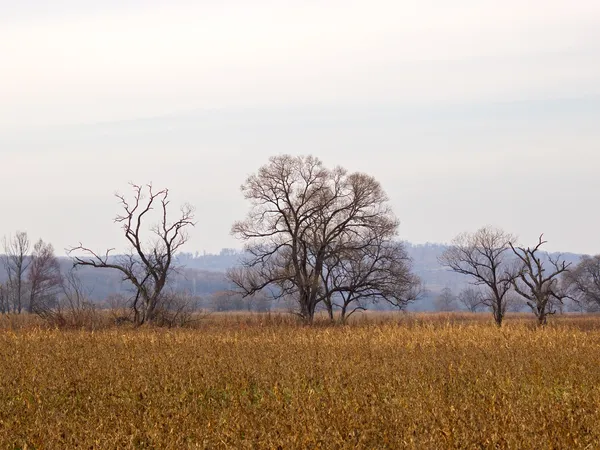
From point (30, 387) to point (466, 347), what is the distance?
9.77 metres

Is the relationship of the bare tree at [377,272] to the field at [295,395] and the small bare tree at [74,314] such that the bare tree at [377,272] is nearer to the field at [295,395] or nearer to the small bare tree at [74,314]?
the small bare tree at [74,314]

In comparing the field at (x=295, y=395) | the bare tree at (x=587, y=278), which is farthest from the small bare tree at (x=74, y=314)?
the bare tree at (x=587, y=278)

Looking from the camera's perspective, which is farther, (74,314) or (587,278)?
(587,278)

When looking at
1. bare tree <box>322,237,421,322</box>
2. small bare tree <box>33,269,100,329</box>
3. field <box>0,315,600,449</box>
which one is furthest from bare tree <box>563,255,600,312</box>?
field <box>0,315,600,449</box>

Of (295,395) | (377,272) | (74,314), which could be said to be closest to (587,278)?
(377,272)

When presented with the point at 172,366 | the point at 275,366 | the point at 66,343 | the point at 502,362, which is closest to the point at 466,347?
the point at 502,362

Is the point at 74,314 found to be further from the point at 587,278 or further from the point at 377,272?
the point at 587,278

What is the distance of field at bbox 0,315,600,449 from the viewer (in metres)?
7.62

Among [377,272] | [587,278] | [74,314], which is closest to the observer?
[74,314]

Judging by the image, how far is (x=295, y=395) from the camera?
32.9 feet

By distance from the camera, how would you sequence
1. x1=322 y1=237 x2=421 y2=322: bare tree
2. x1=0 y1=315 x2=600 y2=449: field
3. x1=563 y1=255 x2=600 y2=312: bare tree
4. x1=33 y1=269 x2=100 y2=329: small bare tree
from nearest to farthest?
x1=0 y1=315 x2=600 y2=449: field < x1=33 y1=269 x2=100 y2=329: small bare tree < x1=322 y1=237 x2=421 y2=322: bare tree < x1=563 y1=255 x2=600 y2=312: bare tree

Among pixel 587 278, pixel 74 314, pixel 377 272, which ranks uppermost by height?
pixel 587 278

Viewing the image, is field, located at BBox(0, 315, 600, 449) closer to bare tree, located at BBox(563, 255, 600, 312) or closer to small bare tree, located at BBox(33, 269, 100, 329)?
small bare tree, located at BBox(33, 269, 100, 329)

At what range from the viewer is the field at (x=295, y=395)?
25.0 feet
